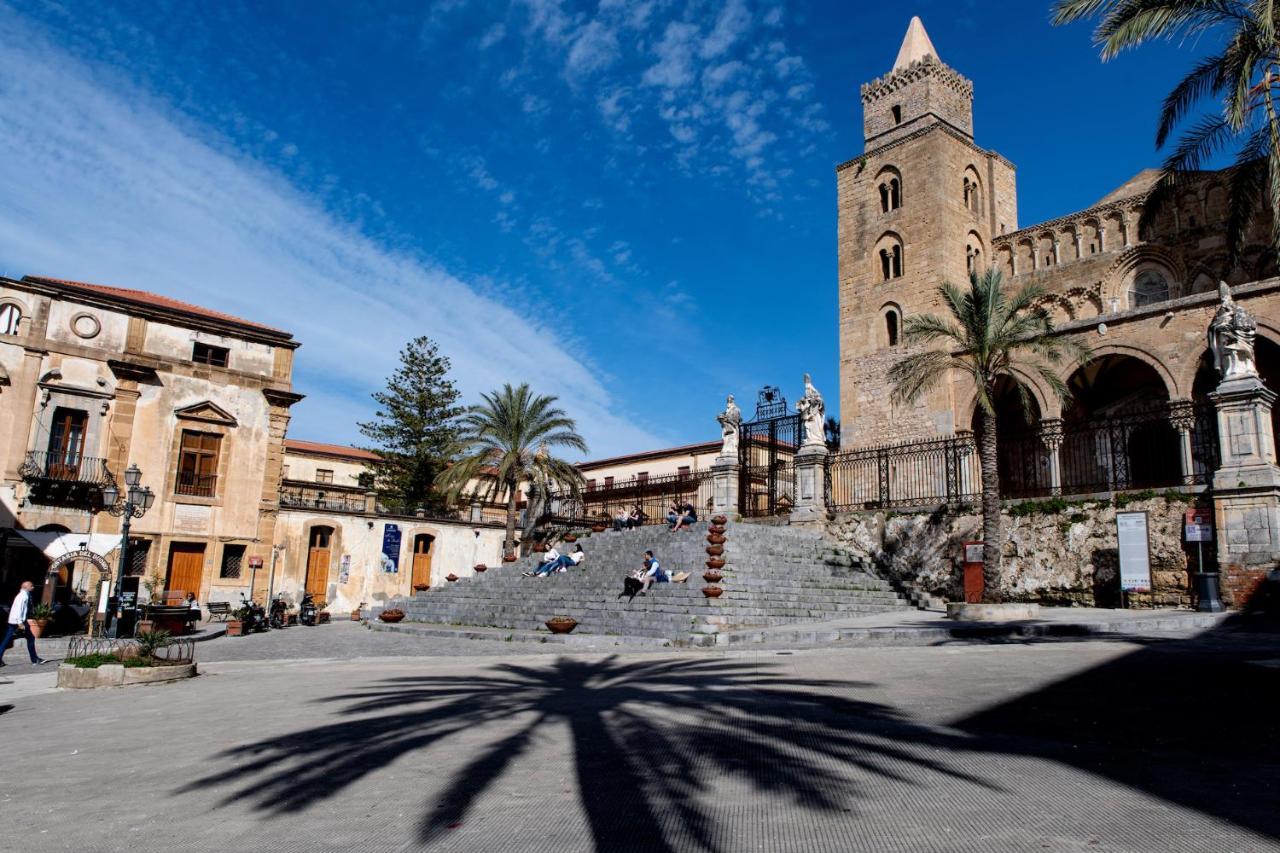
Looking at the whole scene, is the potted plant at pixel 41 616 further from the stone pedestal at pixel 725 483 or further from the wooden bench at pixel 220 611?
the stone pedestal at pixel 725 483

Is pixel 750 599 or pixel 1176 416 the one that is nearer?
pixel 750 599

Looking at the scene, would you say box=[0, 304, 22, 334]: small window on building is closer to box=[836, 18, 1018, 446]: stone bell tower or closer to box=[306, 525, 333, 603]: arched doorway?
box=[306, 525, 333, 603]: arched doorway

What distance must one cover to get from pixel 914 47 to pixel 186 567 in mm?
37517

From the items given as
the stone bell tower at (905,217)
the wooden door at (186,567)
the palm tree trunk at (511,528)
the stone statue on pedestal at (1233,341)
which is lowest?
the wooden door at (186,567)

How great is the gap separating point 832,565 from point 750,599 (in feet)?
15.2

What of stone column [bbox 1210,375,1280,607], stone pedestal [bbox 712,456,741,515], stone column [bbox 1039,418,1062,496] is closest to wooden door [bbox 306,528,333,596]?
stone pedestal [bbox 712,456,741,515]

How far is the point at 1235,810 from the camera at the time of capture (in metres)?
4.27

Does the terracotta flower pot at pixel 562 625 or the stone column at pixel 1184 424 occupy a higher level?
the stone column at pixel 1184 424

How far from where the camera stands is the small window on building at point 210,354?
94.3ft

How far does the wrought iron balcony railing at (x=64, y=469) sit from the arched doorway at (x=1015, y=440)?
89.4 ft

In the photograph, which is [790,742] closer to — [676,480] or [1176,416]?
[1176,416]

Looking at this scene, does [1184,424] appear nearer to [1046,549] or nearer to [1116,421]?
[1116,421]

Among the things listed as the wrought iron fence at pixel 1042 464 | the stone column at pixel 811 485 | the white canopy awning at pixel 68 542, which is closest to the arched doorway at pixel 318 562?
the white canopy awning at pixel 68 542

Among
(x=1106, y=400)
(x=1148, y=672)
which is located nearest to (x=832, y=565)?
(x=1148, y=672)
